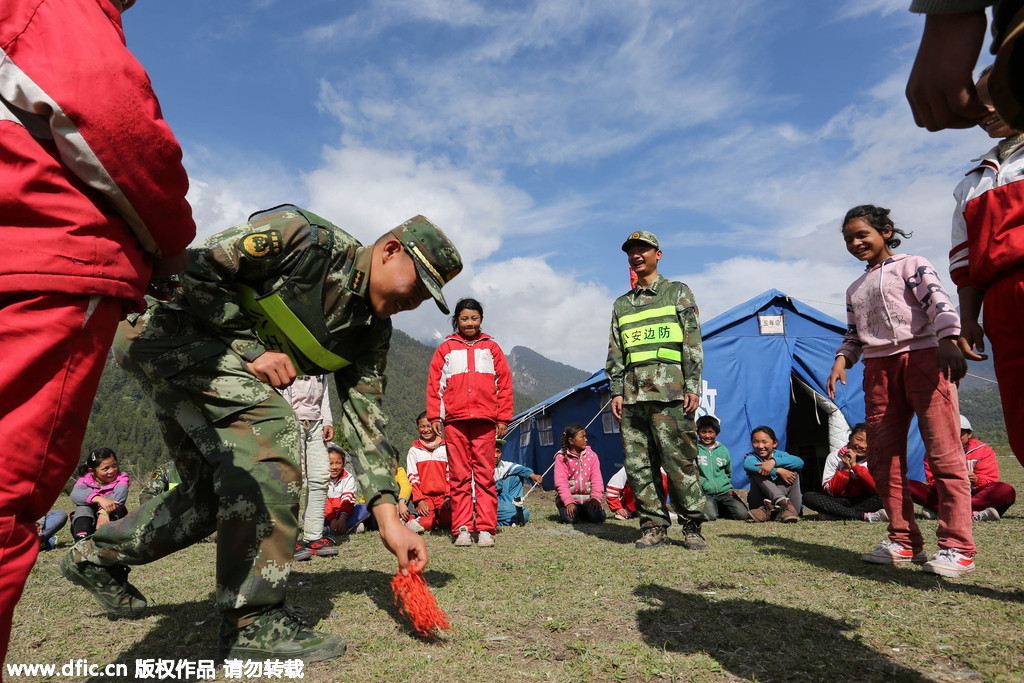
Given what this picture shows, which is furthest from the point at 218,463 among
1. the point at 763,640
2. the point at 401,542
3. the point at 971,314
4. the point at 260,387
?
the point at 971,314

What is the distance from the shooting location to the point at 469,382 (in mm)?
5422

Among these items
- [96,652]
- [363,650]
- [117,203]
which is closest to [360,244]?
[117,203]

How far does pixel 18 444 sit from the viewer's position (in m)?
1.01

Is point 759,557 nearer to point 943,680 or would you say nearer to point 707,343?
point 943,680

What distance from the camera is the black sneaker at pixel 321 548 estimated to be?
Answer: 4777mm

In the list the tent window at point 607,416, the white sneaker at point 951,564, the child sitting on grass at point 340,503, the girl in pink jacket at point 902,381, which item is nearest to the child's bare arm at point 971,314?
the girl in pink jacket at point 902,381

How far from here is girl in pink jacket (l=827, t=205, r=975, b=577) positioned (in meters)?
3.24

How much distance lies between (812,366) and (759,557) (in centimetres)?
595

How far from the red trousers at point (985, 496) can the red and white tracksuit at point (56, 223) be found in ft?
21.8

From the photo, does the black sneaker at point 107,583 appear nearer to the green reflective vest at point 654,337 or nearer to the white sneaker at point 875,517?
the green reflective vest at point 654,337

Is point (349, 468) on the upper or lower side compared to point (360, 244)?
lower

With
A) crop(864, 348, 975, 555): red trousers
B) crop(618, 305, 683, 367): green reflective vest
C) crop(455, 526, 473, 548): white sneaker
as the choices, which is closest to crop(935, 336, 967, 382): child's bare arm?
crop(864, 348, 975, 555): red trousers

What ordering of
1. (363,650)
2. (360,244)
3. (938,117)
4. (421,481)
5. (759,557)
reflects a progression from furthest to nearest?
(421,481), (759,557), (360,244), (363,650), (938,117)

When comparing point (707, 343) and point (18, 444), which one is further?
point (707, 343)
